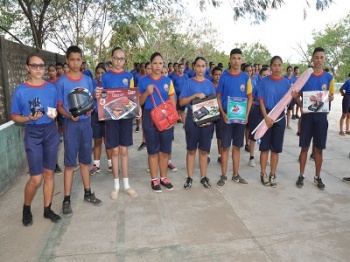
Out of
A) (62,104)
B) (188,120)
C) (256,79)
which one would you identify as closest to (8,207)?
(62,104)

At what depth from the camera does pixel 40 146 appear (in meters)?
3.38

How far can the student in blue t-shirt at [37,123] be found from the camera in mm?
3203

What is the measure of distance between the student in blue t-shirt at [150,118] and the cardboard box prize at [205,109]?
1.00 feet

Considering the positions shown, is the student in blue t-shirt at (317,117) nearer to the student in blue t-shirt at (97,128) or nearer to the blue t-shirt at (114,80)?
the blue t-shirt at (114,80)

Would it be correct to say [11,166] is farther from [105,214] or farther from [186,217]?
[186,217]

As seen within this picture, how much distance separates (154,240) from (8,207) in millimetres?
2025

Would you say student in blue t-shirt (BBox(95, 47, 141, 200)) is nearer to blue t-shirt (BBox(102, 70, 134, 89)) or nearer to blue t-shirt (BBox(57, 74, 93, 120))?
blue t-shirt (BBox(102, 70, 134, 89))

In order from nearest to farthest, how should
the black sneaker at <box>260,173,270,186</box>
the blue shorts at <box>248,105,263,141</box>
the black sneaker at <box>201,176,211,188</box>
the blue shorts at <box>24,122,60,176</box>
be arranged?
the blue shorts at <box>24,122,60,176</box>, the black sneaker at <box>201,176,211,188</box>, the black sneaker at <box>260,173,270,186</box>, the blue shorts at <box>248,105,263,141</box>

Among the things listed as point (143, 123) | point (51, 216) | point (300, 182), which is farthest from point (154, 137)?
point (300, 182)

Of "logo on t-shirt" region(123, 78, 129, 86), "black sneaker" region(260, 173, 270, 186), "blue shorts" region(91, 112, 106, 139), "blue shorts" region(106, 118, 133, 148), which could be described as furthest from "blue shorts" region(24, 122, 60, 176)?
"black sneaker" region(260, 173, 270, 186)

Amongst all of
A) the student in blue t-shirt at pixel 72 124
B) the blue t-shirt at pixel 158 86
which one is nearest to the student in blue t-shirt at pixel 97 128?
the blue t-shirt at pixel 158 86

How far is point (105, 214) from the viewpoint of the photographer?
372 cm

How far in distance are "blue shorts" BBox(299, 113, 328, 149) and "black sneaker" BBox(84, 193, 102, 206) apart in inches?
115

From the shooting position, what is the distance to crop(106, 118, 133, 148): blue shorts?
4.18 meters
